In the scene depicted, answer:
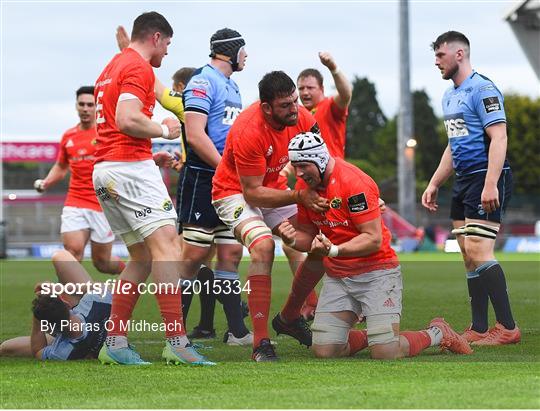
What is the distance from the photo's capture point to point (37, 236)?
3862cm

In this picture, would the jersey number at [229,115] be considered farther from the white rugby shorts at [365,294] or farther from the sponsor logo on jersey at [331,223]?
the white rugby shorts at [365,294]

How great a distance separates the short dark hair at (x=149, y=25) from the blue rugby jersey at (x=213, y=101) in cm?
122

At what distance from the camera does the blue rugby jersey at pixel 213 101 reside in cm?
897

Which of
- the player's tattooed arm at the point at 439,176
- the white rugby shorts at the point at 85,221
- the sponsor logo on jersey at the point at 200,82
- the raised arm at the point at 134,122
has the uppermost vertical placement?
the sponsor logo on jersey at the point at 200,82

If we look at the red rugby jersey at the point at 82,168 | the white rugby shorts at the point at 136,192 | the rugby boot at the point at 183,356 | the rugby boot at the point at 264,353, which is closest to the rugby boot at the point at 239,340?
the rugby boot at the point at 264,353

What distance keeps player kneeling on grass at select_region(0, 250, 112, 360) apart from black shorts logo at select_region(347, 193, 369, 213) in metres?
1.94

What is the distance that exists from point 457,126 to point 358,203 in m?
1.86

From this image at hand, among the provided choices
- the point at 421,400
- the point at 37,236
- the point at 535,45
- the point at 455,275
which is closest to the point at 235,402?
the point at 421,400

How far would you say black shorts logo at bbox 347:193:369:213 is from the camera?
7.61 metres

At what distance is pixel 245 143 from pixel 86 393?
2.41 m

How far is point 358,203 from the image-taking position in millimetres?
7621

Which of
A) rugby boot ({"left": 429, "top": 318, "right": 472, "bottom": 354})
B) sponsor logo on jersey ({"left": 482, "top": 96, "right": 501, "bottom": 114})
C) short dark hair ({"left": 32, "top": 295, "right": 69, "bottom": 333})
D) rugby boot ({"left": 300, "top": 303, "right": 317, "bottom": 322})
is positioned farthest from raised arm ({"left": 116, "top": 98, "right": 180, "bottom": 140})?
rugby boot ({"left": 300, "top": 303, "right": 317, "bottom": 322})

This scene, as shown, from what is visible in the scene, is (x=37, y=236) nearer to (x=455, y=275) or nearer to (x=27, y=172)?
(x=27, y=172)

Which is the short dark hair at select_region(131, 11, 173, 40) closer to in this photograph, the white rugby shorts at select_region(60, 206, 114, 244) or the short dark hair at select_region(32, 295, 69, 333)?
the short dark hair at select_region(32, 295, 69, 333)
